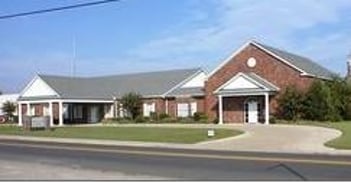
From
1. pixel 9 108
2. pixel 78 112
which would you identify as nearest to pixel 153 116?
pixel 78 112

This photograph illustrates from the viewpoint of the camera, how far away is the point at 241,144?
30734 mm

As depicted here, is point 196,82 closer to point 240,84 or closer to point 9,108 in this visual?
point 240,84

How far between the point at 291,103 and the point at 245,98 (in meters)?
5.31

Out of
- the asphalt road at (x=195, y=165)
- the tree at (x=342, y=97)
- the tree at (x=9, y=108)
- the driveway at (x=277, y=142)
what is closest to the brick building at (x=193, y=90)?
the tree at (x=342, y=97)

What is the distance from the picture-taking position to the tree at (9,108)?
77.4m

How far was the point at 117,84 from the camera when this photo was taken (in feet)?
240

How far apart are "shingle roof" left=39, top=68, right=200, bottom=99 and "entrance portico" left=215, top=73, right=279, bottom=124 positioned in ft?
32.6

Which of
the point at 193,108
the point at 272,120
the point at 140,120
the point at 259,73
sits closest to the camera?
the point at 272,120

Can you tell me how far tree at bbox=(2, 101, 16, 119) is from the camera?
77438 mm

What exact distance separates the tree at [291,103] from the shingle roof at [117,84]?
15432mm

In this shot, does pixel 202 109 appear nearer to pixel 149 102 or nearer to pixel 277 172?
pixel 149 102

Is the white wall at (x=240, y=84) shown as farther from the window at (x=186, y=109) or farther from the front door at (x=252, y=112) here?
the window at (x=186, y=109)

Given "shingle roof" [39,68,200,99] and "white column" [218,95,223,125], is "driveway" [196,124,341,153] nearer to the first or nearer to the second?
"white column" [218,95,223,125]

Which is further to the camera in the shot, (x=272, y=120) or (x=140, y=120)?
(x=140, y=120)
